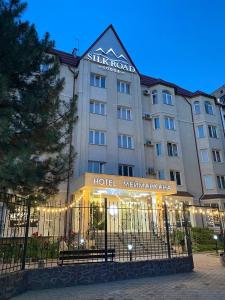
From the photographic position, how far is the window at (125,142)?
23364 mm

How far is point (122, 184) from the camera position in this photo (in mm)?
17812

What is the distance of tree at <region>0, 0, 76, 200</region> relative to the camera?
7.16 meters

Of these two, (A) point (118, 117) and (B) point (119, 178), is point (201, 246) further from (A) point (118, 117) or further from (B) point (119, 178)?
(A) point (118, 117)

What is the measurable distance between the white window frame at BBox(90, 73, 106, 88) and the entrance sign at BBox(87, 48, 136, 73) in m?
1.22

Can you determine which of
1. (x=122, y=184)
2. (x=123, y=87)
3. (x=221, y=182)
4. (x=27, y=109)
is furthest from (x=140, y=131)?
(x=27, y=109)

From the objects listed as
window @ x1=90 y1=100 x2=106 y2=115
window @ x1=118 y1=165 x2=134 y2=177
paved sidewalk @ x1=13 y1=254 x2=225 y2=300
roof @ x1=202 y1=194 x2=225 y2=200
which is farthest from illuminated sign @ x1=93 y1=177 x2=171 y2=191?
window @ x1=90 y1=100 x2=106 y2=115

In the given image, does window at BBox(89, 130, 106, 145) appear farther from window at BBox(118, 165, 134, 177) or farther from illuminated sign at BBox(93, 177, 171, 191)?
illuminated sign at BBox(93, 177, 171, 191)

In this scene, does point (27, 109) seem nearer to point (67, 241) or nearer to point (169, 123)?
point (67, 241)

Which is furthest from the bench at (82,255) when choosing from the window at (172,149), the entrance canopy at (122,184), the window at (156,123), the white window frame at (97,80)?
the window at (156,123)

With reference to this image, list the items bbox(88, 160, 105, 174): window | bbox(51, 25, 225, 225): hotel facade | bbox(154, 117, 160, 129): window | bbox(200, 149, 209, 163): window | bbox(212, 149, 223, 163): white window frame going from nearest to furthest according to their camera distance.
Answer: bbox(88, 160, 105, 174): window → bbox(51, 25, 225, 225): hotel facade → bbox(154, 117, 160, 129): window → bbox(200, 149, 209, 163): window → bbox(212, 149, 223, 163): white window frame

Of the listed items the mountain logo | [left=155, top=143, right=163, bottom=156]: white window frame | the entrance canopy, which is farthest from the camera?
the mountain logo

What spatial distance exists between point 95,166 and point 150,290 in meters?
13.9

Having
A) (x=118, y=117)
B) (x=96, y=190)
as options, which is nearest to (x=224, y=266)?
(x=96, y=190)

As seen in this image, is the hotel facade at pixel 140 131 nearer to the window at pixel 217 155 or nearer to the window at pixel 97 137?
the window at pixel 97 137
